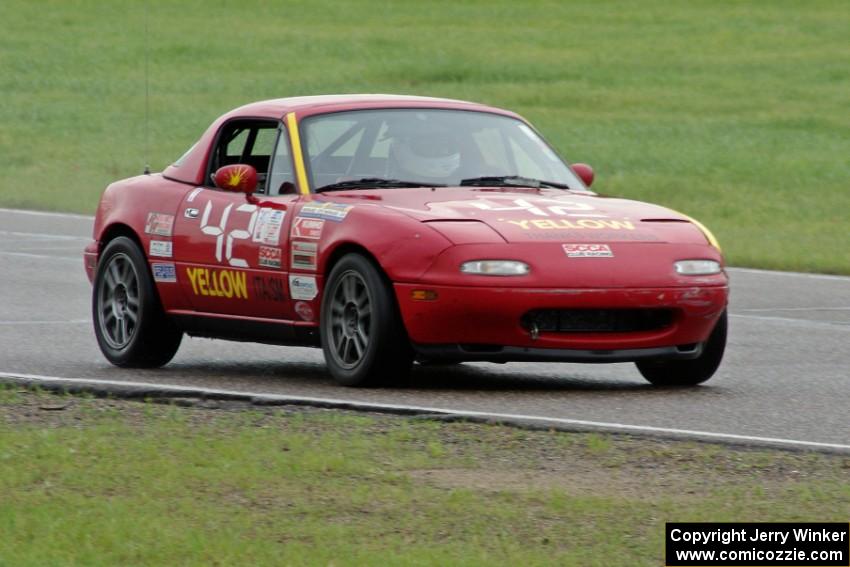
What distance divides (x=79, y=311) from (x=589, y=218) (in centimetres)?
522

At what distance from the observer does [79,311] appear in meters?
13.8

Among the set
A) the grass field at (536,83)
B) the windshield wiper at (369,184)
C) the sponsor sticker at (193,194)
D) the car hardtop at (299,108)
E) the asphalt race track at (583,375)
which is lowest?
the grass field at (536,83)

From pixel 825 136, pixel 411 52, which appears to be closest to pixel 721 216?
pixel 825 136

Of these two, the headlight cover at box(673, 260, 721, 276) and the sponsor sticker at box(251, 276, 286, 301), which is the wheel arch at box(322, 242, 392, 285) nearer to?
the sponsor sticker at box(251, 276, 286, 301)

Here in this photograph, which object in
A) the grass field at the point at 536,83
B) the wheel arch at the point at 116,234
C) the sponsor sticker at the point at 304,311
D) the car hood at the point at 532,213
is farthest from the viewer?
the grass field at the point at 536,83

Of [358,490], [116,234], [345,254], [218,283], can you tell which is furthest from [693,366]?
[358,490]

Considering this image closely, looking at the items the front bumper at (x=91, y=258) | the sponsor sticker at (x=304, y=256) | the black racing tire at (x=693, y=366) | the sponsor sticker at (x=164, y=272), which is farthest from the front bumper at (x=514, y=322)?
the front bumper at (x=91, y=258)

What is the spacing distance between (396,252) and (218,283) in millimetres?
1496

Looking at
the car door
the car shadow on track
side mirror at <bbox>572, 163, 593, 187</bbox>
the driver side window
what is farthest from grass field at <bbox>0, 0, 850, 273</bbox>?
the car door

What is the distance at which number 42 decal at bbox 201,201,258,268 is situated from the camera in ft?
33.6

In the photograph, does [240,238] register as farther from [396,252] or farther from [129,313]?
[396,252]

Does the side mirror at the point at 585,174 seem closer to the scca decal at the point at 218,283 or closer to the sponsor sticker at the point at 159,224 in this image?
the scca decal at the point at 218,283

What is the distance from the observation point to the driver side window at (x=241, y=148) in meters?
10.9

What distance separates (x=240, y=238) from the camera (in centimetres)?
1026
